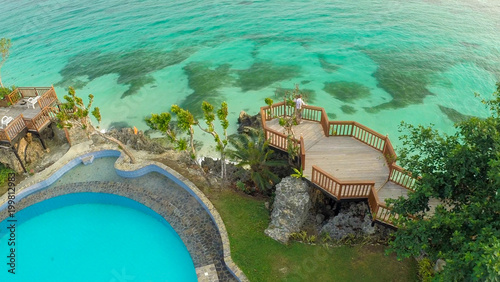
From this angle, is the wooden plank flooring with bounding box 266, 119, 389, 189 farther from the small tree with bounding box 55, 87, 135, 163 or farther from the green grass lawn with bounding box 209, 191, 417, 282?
the small tree with bounding box 55, 87, 135, 163

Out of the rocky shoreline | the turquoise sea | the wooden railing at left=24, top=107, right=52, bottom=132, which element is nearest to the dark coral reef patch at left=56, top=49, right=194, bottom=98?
the turquoise sea

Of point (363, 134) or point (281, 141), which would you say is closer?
point (281, 141)

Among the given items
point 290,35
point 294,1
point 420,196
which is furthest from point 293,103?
point 294,1

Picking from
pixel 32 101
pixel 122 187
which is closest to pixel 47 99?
pixel 32 101

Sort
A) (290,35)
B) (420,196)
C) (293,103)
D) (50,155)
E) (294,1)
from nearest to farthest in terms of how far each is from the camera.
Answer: (420,196) → (293,103) → (50,155) → (290,35) → (294,1)

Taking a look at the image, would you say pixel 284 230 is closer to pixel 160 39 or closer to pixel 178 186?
pixel 178 186

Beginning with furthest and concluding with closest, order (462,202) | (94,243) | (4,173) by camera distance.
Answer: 1. (4,173)
2. (94,243)
3. (462,202)

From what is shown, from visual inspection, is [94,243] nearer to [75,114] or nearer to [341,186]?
[75,114]
